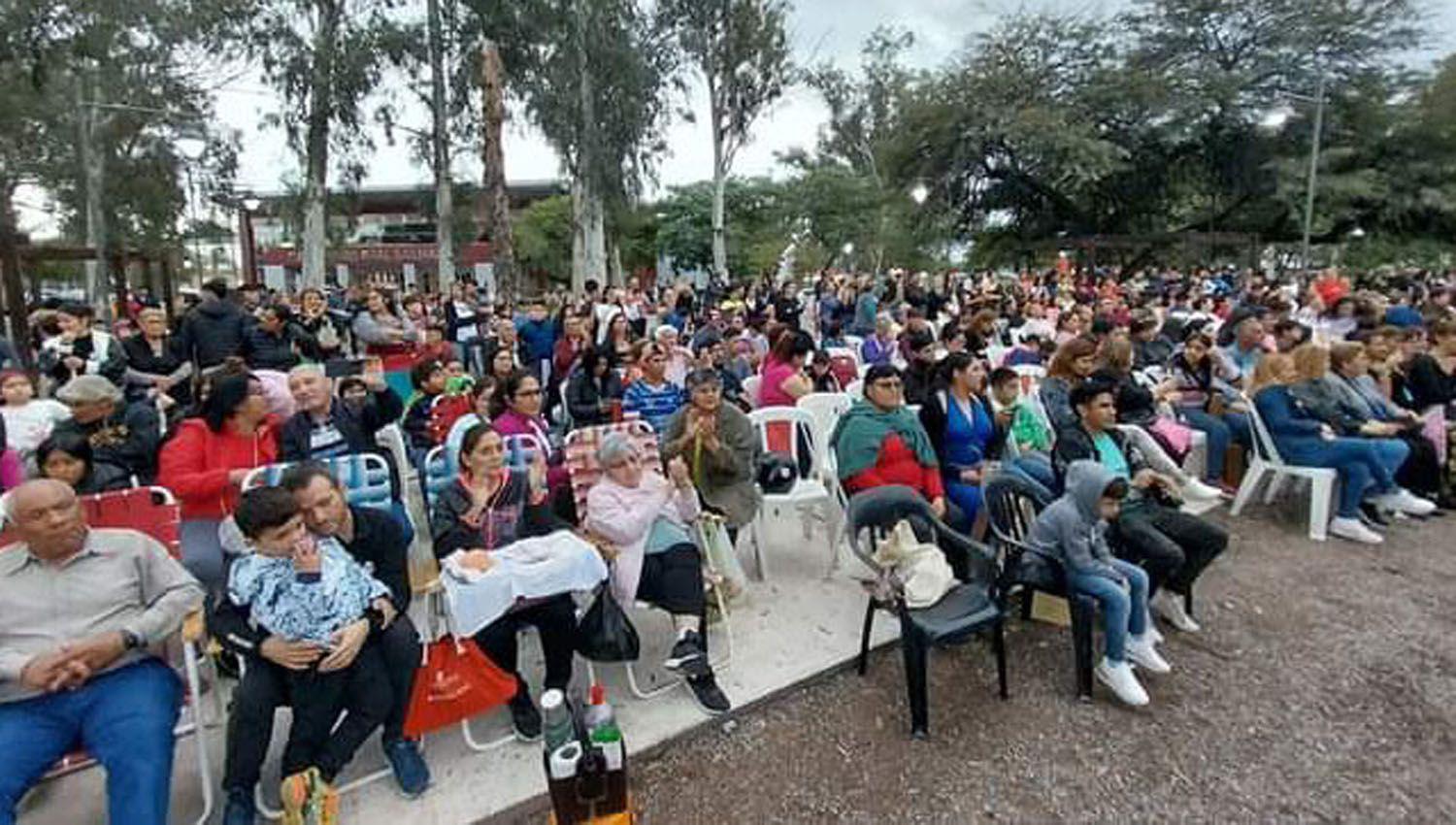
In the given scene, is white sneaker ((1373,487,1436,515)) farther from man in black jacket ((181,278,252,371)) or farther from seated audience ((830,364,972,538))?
man in black jacket ((181,278,252,371))

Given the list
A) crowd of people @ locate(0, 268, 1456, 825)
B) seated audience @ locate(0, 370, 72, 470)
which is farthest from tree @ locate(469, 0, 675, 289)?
seated audience @ locate(0, 370, 72, 470)

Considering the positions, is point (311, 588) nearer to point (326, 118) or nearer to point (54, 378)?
point (54, 378)

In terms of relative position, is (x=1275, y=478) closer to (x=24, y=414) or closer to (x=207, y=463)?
(x=207, y=463)

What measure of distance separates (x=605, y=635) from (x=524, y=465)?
820 millimetres

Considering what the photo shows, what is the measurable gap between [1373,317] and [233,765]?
8652mm

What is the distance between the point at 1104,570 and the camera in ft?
9.70

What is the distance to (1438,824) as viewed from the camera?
89.9 inches

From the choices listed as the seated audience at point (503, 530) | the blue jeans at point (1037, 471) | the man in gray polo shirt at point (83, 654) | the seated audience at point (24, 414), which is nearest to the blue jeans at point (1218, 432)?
the blue jeans at point (1037, 471)

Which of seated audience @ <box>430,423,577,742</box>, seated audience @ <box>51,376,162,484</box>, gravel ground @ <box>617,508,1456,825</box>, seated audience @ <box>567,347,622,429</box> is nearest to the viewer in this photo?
gravel ground @ <box>617,508,1456,825</box>

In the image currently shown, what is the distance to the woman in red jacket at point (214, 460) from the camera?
291 centimetres

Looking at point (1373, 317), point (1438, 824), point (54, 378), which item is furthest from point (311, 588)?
point (1373, 317)

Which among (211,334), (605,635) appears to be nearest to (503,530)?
(605,635)

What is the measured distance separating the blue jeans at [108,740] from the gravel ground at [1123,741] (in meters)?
1.34

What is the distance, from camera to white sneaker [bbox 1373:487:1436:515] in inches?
189
